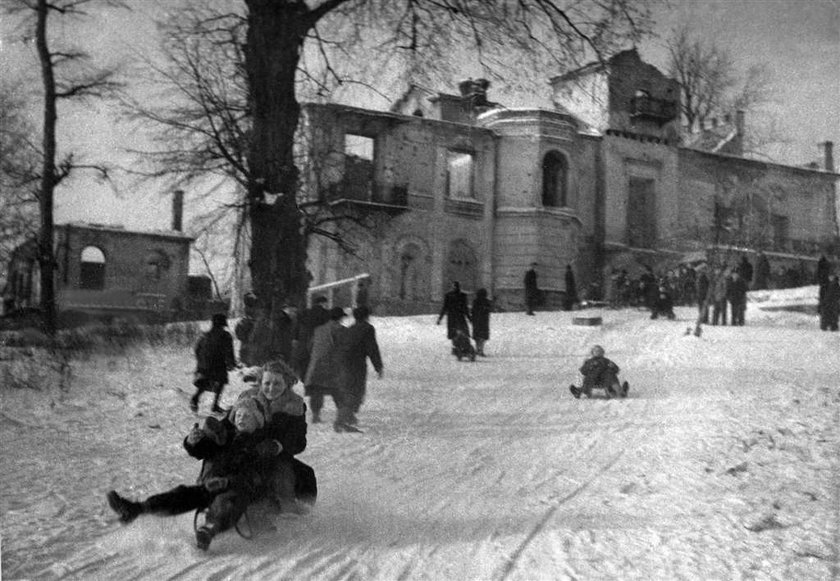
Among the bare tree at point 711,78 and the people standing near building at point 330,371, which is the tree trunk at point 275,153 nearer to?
the people standing near building at point 330,371

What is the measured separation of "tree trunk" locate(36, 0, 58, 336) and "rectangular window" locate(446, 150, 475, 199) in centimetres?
233

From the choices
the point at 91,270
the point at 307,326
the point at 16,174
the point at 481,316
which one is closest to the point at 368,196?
the point at 307,326

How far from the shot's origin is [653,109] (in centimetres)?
488

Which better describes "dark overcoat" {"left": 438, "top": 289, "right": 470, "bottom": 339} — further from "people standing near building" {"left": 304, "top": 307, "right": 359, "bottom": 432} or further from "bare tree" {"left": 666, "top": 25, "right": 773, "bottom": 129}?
"bare tree" {"left": 666, "top": 25, "right": 773, "bottom": 129}

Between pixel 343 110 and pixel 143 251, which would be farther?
pixel 343 110

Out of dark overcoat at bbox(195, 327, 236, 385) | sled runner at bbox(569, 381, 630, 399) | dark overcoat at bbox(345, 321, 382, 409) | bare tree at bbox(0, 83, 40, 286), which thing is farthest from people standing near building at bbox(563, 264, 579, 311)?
bare tree at bbox(0, 83, 40, 286)

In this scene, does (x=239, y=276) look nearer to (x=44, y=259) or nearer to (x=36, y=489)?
(x=44, y=259)

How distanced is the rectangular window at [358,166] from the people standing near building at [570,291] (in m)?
1.42

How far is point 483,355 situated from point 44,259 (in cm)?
Answer: 256

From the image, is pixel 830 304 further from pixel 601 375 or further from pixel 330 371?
pixel 330 371

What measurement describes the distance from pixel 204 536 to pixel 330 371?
2.14 m

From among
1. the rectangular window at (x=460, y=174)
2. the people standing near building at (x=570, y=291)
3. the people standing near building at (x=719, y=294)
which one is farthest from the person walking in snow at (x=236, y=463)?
the people standing near building at (x=719, y=294)

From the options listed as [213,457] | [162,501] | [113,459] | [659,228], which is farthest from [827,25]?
[113,459]

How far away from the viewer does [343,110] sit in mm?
5035
